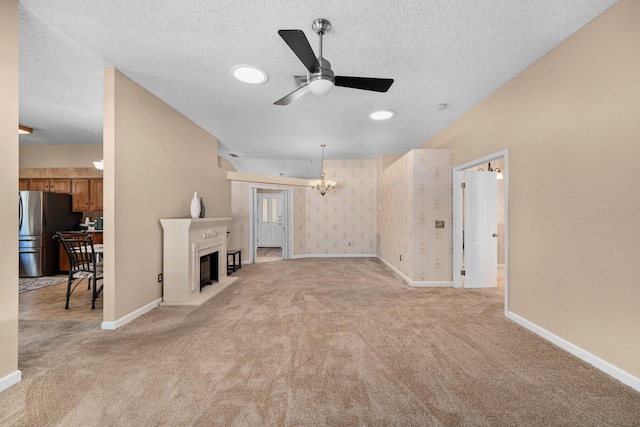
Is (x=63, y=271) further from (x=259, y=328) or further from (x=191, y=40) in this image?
(x=191, y=40)

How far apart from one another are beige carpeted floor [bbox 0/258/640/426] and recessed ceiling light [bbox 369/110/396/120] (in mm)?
2882

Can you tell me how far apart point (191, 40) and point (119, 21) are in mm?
524

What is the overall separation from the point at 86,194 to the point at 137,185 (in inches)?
154

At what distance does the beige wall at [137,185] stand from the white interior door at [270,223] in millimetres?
5744

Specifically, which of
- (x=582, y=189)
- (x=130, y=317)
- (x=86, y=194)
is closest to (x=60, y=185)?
(x=86, y=194)

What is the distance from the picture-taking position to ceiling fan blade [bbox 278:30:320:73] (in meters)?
1.68

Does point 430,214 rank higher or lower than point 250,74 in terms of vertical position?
lower

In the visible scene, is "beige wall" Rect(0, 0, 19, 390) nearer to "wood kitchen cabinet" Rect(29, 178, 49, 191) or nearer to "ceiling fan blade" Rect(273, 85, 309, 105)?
"ceiling fan blade" Rect(273, 85, 309, 105)

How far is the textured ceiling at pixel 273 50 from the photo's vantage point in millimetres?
2023

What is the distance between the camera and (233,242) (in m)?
6.80

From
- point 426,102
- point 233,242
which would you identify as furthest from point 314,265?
point 426,102

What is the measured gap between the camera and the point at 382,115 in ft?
13.8

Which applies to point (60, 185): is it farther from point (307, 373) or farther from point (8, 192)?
point (307, 373)

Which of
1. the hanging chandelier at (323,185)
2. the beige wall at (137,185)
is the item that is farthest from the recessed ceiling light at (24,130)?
the hanging chandelier at (323,185)
